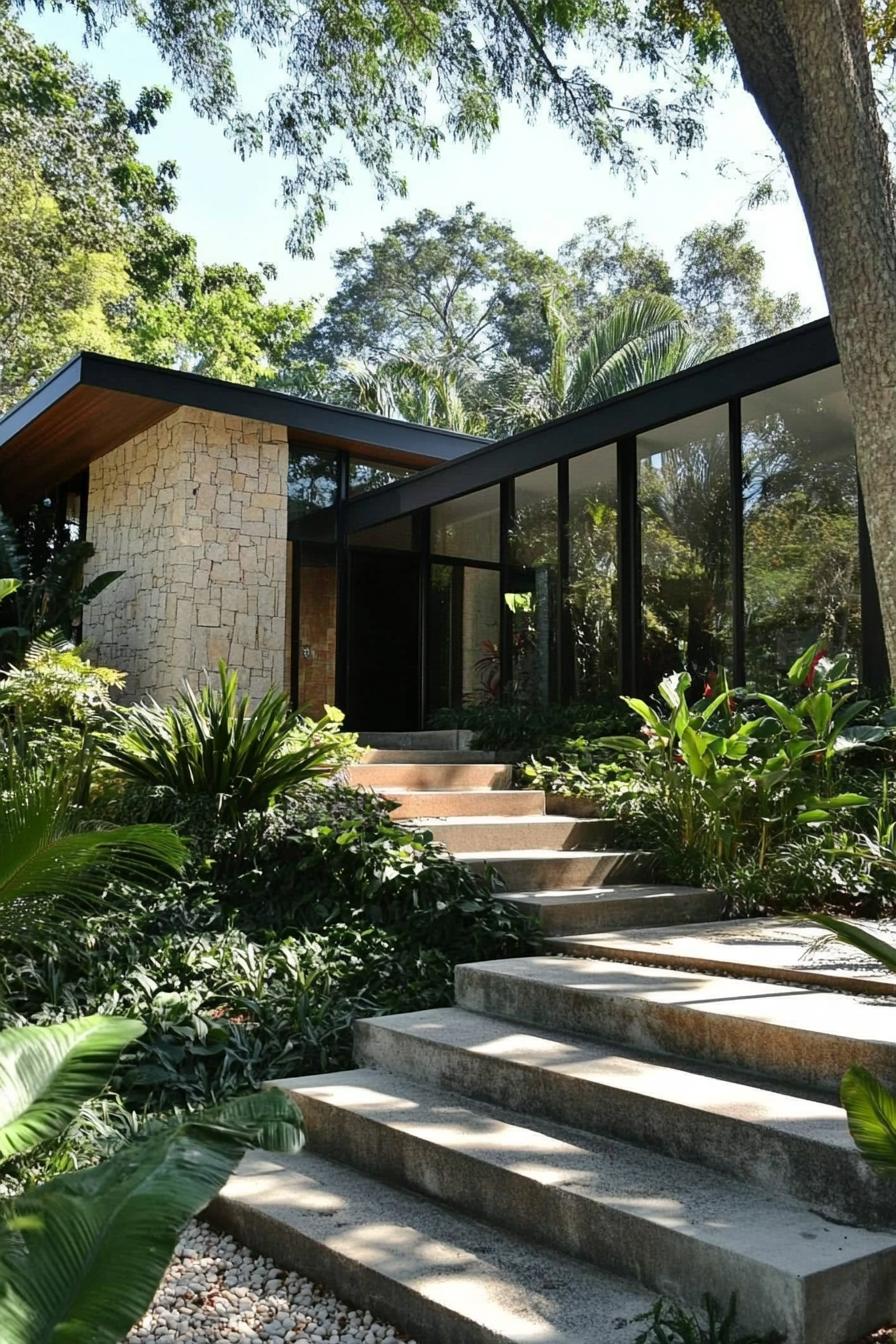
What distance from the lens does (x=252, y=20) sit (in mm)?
7891

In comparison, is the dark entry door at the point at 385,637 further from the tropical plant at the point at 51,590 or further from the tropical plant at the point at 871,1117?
the tropical plant at the point at 871,1117

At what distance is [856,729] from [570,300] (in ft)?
94.4

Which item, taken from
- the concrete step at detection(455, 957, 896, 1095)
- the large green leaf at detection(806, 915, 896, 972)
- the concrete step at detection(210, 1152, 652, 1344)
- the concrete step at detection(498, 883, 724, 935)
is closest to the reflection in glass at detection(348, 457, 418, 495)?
the concrete step at detection(498, 883, 724, 935)

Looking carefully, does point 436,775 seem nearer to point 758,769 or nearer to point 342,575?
point 758,769

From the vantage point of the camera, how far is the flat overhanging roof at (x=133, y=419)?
1005 cm

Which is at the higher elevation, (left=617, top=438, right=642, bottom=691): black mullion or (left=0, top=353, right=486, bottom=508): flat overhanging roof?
(left=0, top=353, right=486, bottom=508): flat overhanging roof

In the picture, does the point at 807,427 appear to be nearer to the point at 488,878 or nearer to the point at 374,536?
the point at 488,878

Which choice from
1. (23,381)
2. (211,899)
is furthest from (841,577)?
(23,381)

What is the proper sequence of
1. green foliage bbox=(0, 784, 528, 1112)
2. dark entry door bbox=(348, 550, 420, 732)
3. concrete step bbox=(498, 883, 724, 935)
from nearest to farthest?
green foliage bbox=(0, 784, 528, 1112), concrete step bbox=(498, 883, 724, 935), dark entry door bbox=(348, 550, 420, 732)

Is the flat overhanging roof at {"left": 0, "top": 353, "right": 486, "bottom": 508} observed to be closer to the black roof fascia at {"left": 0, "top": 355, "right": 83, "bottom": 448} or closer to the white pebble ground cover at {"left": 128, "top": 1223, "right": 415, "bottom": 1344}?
the black roof fascia at {"left": 0, "top": 355, "right": 83, "bottom": 448}

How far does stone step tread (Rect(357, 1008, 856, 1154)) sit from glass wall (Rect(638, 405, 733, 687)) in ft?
17.4

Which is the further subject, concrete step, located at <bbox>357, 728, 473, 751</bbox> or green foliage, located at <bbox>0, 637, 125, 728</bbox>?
concrete step, located at <bbox>357, 728, 473, 751</bbox>

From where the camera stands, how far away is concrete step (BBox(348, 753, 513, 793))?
805cm

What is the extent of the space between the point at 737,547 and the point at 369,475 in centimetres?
539
